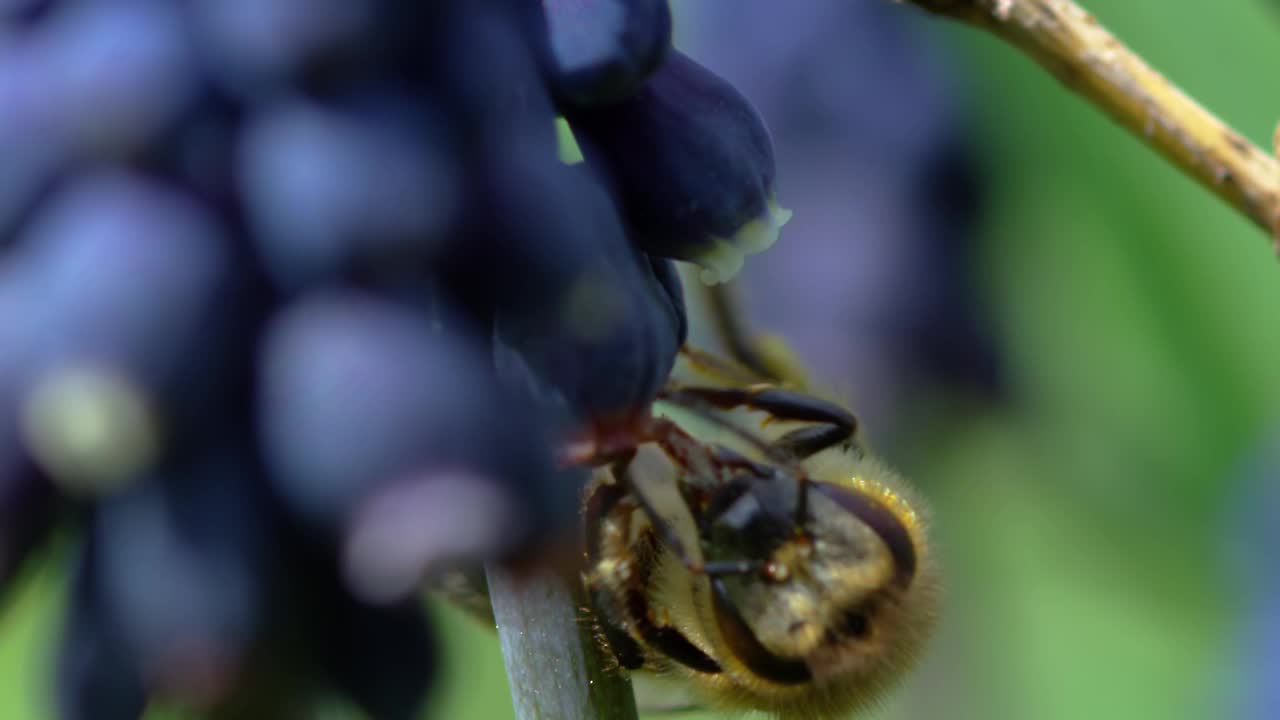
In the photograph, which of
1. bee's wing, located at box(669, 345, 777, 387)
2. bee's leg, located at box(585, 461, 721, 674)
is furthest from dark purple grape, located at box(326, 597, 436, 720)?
bee's wing, located at box(669, 345, 777, 387)

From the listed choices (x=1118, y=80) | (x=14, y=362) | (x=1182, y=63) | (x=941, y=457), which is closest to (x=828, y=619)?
(x=1118, y=80)

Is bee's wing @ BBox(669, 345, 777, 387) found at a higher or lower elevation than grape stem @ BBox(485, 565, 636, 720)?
lower

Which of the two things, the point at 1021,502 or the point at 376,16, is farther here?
the point at 1021,502

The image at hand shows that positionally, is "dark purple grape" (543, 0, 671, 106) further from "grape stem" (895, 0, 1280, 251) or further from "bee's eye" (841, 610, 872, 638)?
"bee's eye" (841, 610, 872, 638)

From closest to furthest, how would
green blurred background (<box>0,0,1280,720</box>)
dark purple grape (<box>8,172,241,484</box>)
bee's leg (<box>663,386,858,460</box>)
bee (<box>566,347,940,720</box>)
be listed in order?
dark purple grape (<box>8,172,241,484</box>)
bee (<box>566,347,940,720</box>)
bee's leg (<box>663,386,858,460</box>)
green blurred background (<box>0,0,1280,720</box>)

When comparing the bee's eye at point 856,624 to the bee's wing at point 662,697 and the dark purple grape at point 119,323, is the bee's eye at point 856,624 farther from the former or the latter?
the dark purple grape at point 119,323

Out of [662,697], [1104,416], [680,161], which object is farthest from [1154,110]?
[1104,416]

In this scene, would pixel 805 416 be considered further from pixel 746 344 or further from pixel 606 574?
pixel 606 574

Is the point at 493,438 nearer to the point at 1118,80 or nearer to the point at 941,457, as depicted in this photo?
the point at 1118,80
